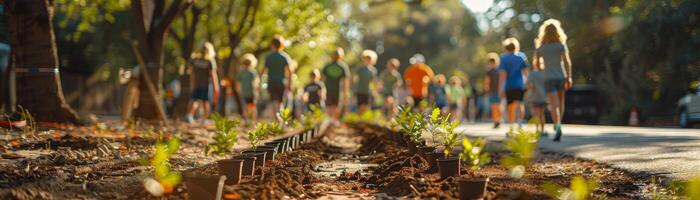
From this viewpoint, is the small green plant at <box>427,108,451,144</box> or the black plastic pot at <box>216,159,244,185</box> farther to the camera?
the small green plant at <box>427,108,451,144</box>

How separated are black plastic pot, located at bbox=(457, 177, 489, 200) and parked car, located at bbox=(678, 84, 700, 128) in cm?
1523

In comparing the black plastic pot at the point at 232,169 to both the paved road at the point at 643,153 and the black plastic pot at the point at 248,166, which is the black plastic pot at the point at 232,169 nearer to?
the black plastic pot at the point at 248,166

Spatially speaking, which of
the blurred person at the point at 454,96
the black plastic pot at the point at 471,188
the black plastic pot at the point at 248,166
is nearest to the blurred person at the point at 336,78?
the blurred person at the point at 454,96

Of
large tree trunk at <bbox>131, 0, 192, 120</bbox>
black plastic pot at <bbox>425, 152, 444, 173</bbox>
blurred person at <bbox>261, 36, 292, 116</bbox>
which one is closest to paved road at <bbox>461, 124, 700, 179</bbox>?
black plastic pot at <bbox>425, 152, 444, 173</bbox>

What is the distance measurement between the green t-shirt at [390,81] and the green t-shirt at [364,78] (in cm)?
78

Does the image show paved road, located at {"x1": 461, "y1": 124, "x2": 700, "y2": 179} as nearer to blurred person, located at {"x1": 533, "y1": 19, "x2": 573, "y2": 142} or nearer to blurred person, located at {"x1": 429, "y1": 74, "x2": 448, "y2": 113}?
blurred person, located at {"x1": 533, "y1": 19, "x2": 573, "y2": 142}

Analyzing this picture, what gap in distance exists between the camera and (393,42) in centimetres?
7575

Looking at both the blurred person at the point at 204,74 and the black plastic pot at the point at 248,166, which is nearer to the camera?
the black plastic pot at the point at 248,166

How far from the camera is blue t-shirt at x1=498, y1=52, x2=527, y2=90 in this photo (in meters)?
13.9

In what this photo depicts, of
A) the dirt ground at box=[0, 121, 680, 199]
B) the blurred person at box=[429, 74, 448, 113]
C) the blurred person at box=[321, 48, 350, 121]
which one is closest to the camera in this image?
the dirt ground at box=[0, 121, 680, 199]

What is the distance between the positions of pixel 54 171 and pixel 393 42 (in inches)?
2759

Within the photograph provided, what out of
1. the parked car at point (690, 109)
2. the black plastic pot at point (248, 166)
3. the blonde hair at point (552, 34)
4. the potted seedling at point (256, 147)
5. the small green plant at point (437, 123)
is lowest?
the black plastic pot at point (248, 166)

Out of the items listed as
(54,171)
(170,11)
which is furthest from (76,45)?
(54,171)

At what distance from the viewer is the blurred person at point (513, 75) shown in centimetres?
1392
